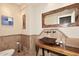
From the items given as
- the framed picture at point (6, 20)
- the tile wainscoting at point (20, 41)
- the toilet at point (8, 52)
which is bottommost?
the toilet at point (8, 52)

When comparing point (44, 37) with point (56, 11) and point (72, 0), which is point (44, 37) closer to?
point (56, 11)

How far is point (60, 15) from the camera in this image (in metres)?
1.41

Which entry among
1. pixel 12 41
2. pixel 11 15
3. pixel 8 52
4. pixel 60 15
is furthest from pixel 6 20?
pixel 60 15

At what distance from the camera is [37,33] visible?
1.46m

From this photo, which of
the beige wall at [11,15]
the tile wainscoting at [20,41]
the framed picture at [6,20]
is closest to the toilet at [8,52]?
the tile wainscoting at [20,41]

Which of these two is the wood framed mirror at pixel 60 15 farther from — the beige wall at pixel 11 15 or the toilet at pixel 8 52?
the toilet at pixel 8 52

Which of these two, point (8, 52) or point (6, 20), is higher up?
point (6, 20)

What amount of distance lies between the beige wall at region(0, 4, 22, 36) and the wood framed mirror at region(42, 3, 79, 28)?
0.99 feet

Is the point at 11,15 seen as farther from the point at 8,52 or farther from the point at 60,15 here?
the point at 60,15

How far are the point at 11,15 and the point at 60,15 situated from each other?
0.56 meters

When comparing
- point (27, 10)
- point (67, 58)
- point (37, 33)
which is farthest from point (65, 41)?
point (27, 10)

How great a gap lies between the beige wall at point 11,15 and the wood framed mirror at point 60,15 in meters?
0.30

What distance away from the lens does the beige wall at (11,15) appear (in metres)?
1.43

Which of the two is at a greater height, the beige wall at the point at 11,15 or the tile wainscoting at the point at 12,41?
the beige wall at the point at 11,15
